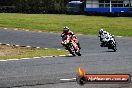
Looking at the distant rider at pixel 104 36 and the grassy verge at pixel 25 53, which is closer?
the grassy verge at pixel 25 53

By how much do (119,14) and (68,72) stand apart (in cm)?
4812

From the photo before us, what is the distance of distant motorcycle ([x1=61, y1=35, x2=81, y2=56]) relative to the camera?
17.8 meters

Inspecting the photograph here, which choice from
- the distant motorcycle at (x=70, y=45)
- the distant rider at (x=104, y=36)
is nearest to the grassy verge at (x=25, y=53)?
the distant motorcycle at (x=70, y=45)

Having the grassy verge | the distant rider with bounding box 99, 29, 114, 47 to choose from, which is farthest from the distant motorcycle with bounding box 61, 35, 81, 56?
the distant rider with bounding box 99, 29, 114, 47

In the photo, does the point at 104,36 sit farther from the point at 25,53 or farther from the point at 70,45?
the point at 25,53

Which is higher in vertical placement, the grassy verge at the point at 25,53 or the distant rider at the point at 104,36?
the distant rider at the point at 104,36

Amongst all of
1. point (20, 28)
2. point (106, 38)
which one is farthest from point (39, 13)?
point (106, 38)

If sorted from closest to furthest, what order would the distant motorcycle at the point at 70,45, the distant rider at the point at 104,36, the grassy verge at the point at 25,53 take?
the distant motorcycle at the point at 70,45
the grassy verge at the point at 25,53
the distant rider at the point at 104,36

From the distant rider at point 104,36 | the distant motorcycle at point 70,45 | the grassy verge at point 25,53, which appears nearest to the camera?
the distant motorcycle at point 70,45

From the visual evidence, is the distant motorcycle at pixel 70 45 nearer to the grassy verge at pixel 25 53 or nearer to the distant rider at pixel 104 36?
the grassy verge at pixel 25 53

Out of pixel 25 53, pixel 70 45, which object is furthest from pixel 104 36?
pixel 25 53

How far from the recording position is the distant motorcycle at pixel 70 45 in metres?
17.8

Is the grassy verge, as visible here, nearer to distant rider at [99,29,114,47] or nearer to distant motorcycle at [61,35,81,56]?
distant motorcycle at [61,35,81,56]

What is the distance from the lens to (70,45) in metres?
18.0
